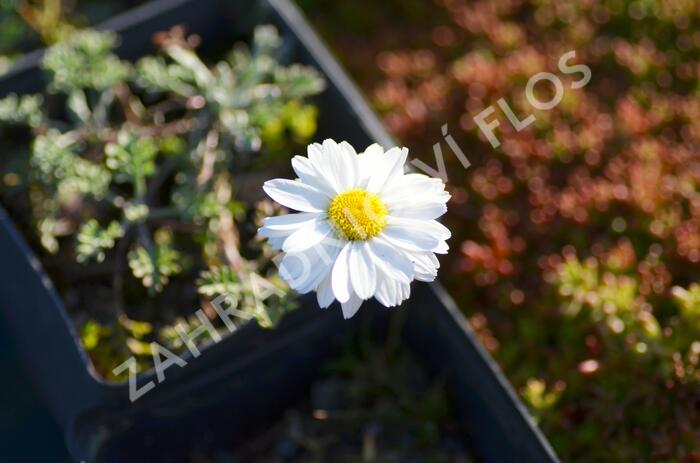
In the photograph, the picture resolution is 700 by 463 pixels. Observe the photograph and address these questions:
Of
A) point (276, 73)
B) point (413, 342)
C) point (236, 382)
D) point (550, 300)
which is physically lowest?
point (550, 300)

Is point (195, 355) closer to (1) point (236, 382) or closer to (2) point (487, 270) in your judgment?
(1) point (236, 382)

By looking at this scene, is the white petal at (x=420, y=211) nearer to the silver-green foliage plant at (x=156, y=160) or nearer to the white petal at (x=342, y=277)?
the white petal at (x=342, y=277)

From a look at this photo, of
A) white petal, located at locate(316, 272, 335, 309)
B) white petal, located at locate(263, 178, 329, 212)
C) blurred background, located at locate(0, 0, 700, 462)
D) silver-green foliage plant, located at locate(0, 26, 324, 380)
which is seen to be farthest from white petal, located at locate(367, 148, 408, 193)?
blurred background, located at locate(0, 0, 700, 462)

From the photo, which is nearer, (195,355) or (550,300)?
(195,355)

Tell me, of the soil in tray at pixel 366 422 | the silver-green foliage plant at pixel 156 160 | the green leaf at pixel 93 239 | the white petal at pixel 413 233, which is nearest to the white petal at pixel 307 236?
the white petal at pixel 413 233

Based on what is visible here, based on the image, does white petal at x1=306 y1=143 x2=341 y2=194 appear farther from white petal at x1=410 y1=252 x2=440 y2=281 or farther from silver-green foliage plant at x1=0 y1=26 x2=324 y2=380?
silver-green foliage plant at x1=0 y1=26 x2=324 y2=380

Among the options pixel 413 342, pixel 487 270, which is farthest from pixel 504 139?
pixel 413 342

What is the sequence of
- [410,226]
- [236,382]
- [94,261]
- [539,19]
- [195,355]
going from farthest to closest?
[539,19] → [94,261] → [236,382] → [195,355] → [410,226]
